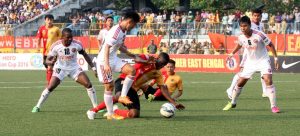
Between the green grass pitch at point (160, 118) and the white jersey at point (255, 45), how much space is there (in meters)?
1.13

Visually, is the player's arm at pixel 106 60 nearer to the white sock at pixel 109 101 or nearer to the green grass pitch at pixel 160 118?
the white sock at pixel 109 101

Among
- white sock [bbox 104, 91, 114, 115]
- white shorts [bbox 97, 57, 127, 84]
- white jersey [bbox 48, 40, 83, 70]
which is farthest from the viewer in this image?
white jersey [bbox 48, 40, 83, 70]

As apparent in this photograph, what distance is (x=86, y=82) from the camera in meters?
17.7

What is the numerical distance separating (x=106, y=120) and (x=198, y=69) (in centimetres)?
2475

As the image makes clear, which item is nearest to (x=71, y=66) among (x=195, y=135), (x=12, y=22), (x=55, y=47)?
(x=55, y=47)

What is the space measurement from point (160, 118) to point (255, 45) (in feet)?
9.49

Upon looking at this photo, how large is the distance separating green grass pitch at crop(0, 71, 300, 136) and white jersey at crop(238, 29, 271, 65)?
1.13 meters

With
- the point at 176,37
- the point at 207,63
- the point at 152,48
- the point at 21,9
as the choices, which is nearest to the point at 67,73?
the point at 207,63

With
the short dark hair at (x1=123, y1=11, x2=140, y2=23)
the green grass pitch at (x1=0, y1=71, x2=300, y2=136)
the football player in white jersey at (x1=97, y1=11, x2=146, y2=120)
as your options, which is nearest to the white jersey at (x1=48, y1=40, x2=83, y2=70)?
the green grass pitch at (x1=0, y1=71, x2=300, y2=136)

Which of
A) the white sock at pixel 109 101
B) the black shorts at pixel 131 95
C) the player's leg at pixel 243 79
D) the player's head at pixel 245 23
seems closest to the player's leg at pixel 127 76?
the white sock at pixel 109 101

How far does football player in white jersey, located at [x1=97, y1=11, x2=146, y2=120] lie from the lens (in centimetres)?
1523

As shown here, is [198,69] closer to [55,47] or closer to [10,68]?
[10,68]

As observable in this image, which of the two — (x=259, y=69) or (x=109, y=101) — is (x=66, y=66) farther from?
(x=259, y=69)

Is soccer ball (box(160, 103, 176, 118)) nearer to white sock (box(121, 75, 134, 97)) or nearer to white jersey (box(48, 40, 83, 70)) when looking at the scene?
white sock (box(121, 75, 134, 97))
